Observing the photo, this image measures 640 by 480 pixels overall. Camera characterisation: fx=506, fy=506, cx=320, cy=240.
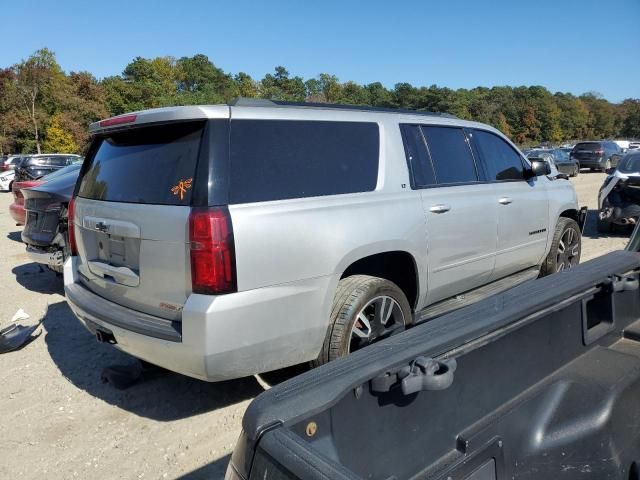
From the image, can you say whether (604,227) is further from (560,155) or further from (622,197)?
(560,155)

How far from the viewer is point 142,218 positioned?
2.98 meters

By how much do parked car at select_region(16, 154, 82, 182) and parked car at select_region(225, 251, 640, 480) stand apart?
1734 cm

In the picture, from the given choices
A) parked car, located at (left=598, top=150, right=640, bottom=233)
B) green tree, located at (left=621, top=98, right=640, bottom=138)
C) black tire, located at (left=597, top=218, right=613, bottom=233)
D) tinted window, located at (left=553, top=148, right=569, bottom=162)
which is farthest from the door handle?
green tree, located at (left=621, top=98, right=640, bottom=138)

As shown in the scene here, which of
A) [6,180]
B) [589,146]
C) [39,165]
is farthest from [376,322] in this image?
[589,146]

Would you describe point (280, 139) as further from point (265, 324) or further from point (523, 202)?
point (523, 202)

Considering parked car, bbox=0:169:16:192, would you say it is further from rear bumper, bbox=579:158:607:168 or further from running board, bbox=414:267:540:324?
rear bumper, bbox=579:158:607:168

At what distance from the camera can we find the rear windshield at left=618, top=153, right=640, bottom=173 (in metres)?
9.30

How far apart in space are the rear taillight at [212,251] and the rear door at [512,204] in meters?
2.74

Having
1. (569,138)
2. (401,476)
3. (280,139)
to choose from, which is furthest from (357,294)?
(569,138)

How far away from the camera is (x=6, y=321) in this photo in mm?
5582

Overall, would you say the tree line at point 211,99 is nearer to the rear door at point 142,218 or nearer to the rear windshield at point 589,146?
the rear windshield at point 589,146

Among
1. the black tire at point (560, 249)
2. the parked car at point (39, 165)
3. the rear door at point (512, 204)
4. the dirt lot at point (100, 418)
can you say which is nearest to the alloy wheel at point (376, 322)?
the dirt lot at point (100, 418)

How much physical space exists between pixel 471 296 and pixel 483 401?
2573mm

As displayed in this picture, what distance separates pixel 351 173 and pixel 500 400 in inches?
74.9
